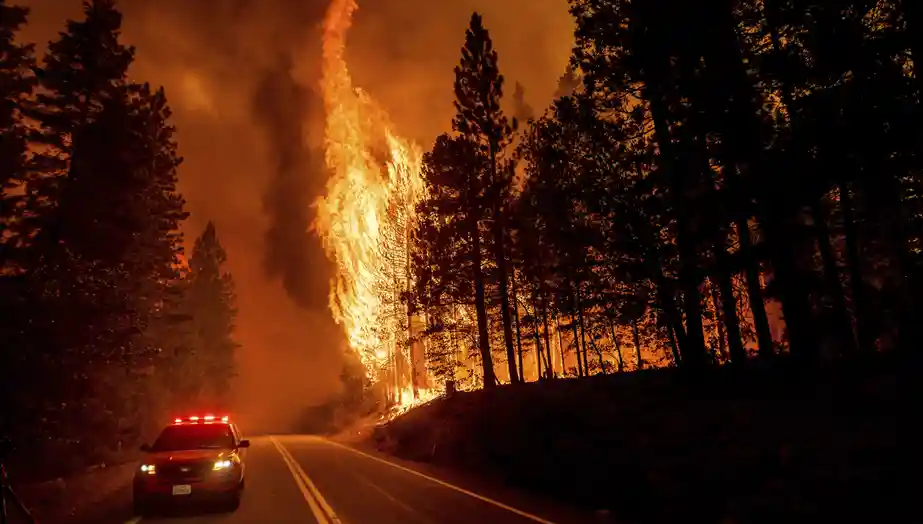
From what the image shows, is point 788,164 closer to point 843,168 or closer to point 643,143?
point 843,168

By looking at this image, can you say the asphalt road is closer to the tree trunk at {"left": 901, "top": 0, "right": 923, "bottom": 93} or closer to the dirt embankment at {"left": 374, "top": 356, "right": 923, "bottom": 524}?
the dirt embankment at {"left": 374, "top": 356, "right": 923, "bottom": 524}

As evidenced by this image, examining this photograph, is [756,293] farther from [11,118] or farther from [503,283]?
[11,118]

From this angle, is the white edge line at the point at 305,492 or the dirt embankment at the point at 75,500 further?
the dirt embankment at the point at 75,500

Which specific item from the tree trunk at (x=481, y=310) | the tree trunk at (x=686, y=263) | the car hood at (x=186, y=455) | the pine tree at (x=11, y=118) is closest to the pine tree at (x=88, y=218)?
the pine tree at (x=11, y=118)

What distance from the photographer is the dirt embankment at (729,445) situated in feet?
29.4

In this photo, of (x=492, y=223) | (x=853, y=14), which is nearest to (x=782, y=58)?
(x=853, y=14)

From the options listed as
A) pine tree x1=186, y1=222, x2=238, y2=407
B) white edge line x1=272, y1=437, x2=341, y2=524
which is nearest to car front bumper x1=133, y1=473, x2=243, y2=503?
white edge line x1=272, y1=437, x2=341, y2=524

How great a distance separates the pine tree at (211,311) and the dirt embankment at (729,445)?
54.8 meters

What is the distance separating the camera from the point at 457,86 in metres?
32.1

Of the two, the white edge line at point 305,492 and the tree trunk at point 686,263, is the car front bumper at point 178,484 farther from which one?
the tree trunk at point 686,263

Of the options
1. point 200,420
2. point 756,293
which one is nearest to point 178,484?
point 200,420

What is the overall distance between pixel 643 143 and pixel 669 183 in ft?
7.30

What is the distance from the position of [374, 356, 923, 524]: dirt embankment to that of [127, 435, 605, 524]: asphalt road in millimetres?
1427

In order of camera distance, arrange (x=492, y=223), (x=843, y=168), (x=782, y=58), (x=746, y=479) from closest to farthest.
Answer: (x=746, y=479) → (x=843, y=168) → (x=782, y=58) → (x=492, y=223)
